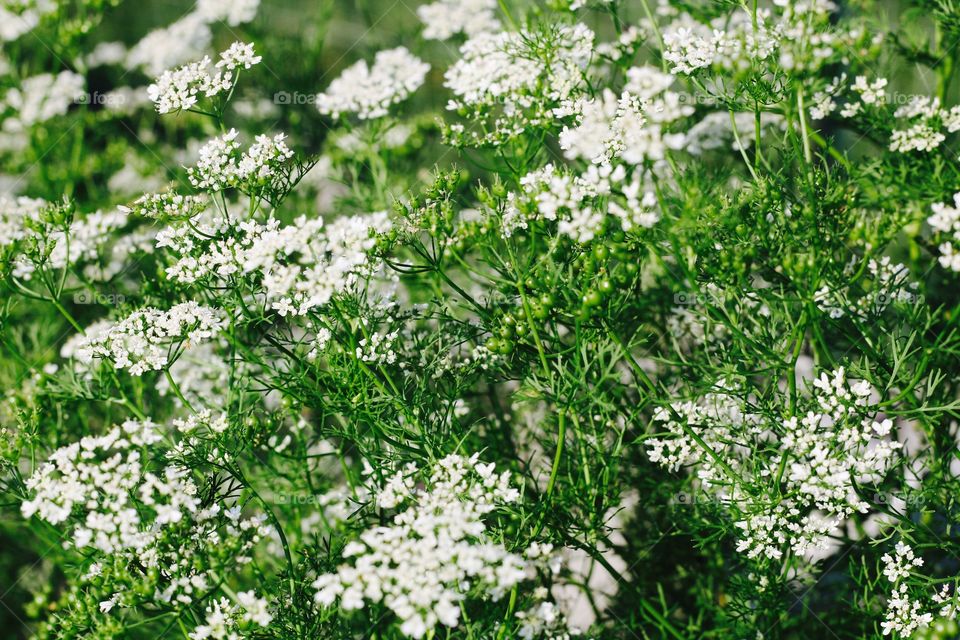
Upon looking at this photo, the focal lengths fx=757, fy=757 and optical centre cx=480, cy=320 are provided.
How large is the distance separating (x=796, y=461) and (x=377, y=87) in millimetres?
2363

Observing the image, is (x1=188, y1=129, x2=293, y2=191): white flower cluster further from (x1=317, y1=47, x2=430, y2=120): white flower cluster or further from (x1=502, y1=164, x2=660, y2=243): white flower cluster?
(x1=317, y1=47, x2=430, y2=120): white flower cluster

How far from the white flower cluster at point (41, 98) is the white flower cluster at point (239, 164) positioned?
2298 millimetres

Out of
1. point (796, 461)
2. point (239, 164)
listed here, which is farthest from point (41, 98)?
point (796, 461)

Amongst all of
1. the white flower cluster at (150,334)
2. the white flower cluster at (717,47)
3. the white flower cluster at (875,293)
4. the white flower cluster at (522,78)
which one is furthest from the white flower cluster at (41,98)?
the white flower cluster at (875,293)

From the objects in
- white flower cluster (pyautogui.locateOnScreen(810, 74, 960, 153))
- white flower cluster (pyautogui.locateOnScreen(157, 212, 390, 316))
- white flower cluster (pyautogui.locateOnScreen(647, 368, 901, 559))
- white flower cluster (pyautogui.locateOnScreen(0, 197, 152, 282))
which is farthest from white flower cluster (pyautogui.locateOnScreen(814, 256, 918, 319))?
white flower cluster (pyautogui.locateOnScreen(0, 197, 152, 282))

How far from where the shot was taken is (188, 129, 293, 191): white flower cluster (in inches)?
97.6

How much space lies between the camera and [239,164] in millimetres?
2516

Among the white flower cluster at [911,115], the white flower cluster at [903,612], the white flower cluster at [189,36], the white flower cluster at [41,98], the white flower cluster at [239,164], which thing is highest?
the white flower cluster at [189,36]

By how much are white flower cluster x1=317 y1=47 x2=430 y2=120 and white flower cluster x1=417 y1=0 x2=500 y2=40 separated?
381mm

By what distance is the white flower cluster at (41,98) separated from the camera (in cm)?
427

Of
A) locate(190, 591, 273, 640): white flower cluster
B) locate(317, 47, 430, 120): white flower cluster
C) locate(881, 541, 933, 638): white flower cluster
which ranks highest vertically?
locate(317, 47, 430, 120): white flower cluster

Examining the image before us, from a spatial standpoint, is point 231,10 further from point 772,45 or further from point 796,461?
point 796,461

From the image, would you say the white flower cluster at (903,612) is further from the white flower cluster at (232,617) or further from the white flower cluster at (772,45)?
the white flower cluster at (232,617)

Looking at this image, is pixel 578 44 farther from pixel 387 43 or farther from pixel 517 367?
pixel 387 43
